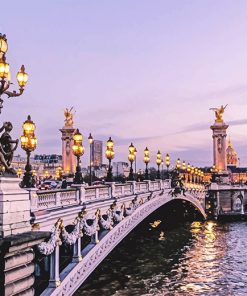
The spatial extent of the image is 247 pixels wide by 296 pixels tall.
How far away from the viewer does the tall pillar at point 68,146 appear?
105 m

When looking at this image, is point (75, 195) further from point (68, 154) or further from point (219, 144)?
point (219, 144)

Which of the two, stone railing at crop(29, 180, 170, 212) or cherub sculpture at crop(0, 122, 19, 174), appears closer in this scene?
cherub sculpture at crop(0, 122, 19, 174)

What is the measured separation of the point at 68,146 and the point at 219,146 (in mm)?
34693

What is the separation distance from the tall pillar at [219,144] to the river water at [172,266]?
202ft

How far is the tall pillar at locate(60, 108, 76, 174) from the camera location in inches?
4136

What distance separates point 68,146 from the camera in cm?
10688

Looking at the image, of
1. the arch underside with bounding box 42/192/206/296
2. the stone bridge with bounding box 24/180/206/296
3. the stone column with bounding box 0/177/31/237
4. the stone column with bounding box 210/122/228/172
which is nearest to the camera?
the stone column with bounding box 0/177/31/237

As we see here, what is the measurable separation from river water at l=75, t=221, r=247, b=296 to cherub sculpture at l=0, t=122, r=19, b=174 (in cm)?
1514

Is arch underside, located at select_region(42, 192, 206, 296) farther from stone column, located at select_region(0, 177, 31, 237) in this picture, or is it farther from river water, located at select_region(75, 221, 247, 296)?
stone column, located at select_region(0, 177, 31, 237)

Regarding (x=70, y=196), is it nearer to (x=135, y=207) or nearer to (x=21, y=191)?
(x=21, y=191)

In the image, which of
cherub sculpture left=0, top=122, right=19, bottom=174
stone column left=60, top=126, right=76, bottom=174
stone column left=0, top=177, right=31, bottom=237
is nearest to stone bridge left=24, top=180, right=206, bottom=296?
stone column left=0, top=177, right=31, bottom=237

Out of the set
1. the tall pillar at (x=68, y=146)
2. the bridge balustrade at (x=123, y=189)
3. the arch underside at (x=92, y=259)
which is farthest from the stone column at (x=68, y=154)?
the bridge balustrade at (x=123, y=189)

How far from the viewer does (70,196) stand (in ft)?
71.3

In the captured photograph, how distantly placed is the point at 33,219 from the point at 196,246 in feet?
117
